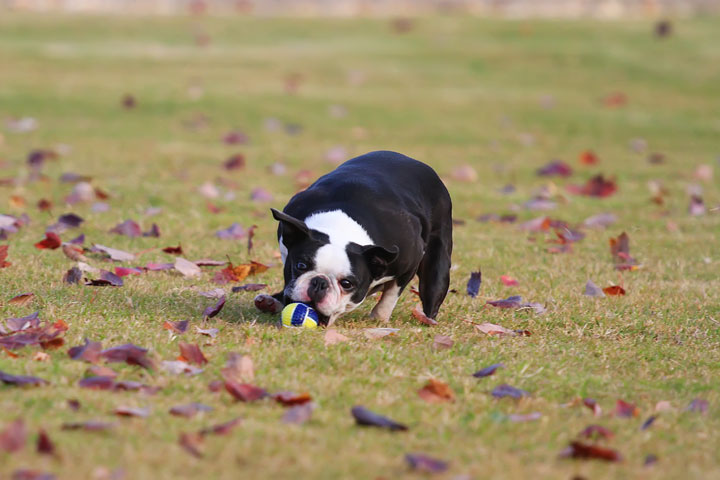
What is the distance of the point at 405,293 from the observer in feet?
21.0

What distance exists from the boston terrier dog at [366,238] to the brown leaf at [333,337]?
11 centimetres

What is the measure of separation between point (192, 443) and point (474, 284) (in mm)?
3262

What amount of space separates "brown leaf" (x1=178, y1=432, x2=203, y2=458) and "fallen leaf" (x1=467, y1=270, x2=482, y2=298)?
3113 mm

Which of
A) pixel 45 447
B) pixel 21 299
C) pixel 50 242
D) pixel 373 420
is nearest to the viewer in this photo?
pixel 45 447

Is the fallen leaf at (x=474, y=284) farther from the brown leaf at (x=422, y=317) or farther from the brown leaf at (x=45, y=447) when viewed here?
the brown leaf at (x=45, y=447)

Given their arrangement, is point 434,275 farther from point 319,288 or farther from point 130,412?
point 130,412

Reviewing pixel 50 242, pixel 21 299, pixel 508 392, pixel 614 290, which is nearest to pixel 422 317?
pixel 508 392

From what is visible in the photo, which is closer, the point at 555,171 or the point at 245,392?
the point at 245,392

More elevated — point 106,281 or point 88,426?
point 88,426

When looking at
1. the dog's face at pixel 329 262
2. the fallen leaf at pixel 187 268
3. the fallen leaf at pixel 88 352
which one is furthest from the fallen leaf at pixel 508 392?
the fallen leaf at pixel 187 268

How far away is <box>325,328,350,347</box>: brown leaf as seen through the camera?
15.7 feet

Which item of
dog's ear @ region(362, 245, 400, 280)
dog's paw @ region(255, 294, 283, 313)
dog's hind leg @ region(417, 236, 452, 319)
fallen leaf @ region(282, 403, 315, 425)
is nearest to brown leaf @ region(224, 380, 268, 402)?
fallen leaf @ region(282, 403, 315, 425)

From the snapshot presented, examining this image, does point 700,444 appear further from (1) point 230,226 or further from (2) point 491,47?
(2) point 491,47

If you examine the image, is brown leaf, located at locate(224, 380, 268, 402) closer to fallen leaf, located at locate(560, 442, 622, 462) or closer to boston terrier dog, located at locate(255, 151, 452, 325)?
boston terrier dog, located at locate(255, 151, 452, 325)
